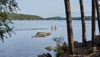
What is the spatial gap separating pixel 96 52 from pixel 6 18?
715 centimetres

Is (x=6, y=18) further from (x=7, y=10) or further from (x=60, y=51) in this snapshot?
(x=60, y=51)

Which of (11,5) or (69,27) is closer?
(11,5)

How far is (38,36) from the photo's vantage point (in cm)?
5328

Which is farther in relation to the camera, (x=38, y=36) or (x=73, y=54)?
(x=38, y=36)

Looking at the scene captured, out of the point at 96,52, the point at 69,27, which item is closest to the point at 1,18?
the point at 69,27

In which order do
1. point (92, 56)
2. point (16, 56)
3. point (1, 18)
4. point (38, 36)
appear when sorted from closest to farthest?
point (1, 18) → point (92, 56) → point (16, 56) → point (38, 36)

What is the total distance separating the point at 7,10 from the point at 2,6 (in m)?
0.49

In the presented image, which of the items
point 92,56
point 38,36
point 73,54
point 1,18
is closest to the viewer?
point 1,18

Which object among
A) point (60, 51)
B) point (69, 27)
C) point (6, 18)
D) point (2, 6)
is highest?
point (2, 6)

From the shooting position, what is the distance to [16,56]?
81.5ft

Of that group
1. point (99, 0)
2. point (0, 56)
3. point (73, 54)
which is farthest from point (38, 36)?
point (73, 54)

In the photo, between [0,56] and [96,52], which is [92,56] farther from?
[0,56]

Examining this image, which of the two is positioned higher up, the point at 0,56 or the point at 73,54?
the point at 73,54

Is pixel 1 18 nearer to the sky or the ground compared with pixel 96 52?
nearer to the sky
